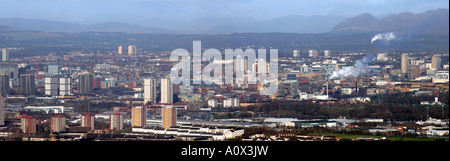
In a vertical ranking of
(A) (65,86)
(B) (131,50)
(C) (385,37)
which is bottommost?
(A) (65,86)

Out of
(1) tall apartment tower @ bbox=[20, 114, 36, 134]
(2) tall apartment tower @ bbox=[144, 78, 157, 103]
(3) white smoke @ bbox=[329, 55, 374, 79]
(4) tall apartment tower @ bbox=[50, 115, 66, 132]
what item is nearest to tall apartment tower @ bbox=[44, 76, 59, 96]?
(2) tall apartment tower @ bbox=[144, 78, 157, 103]

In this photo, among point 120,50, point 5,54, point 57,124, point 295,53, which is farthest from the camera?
point 120,50

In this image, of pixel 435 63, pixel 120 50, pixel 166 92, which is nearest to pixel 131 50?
pixel 120 50

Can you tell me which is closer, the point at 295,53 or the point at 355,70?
the point at 355,70

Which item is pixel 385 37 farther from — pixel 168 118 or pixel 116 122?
pixel 116 122

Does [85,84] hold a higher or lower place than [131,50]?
lower

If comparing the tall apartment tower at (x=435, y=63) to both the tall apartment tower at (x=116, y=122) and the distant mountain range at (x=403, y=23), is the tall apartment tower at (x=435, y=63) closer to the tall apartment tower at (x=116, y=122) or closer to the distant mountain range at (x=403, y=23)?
the distant mountain range at (x=403, y=23)

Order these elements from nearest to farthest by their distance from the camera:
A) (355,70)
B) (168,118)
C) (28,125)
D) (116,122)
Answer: (28,125) → (116,122) → (168,118) → (355,70)
